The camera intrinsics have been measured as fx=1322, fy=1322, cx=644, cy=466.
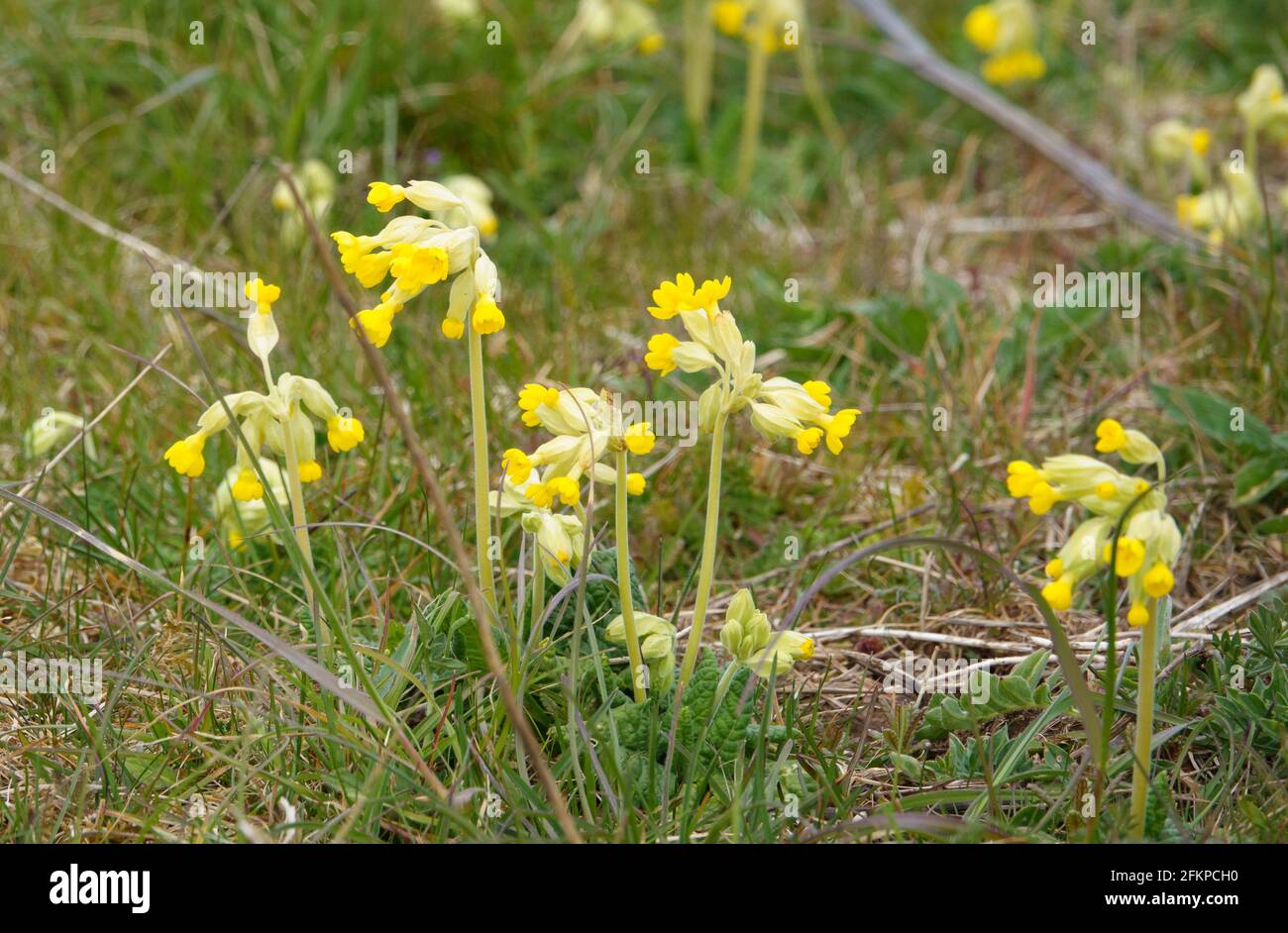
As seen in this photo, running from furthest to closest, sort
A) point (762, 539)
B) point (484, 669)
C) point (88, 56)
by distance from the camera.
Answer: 1. point (88, 56)
2. point (762, 539)
3. point (484, 669)

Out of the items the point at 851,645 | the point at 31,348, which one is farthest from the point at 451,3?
the point at 851,645

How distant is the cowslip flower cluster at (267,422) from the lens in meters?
1.99

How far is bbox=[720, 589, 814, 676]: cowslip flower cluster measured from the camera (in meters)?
2.02

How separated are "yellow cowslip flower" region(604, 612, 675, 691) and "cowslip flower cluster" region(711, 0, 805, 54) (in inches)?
110

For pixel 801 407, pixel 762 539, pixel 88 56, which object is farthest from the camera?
pixel 88 56

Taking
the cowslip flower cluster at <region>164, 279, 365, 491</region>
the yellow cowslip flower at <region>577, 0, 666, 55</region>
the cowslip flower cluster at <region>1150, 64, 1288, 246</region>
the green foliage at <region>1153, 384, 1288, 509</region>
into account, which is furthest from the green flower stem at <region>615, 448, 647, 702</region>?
the yellow cowslip flower at <region>577, 0, 666, 55</region>

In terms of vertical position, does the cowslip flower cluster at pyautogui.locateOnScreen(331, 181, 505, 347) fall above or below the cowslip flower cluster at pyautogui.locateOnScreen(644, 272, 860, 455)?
above

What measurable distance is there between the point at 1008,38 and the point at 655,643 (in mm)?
3410

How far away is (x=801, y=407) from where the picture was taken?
192 cm

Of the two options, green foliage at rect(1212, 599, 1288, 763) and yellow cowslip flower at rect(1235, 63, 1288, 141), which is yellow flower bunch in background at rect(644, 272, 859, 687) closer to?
green foliage at rect(1212, 599, 1288, 763)

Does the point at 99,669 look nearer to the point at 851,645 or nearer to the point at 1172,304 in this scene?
the point at 851,645

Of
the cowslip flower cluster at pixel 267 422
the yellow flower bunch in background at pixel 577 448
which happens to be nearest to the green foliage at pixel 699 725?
the yellow flower bunch in background at pixel 577 448
